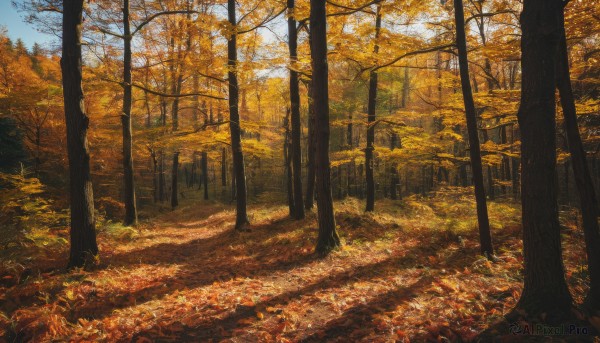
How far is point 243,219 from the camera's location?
11562 mm

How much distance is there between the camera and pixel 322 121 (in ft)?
24.7

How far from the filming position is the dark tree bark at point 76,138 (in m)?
6.21

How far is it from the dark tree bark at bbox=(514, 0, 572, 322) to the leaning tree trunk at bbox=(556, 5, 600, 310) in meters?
0.33

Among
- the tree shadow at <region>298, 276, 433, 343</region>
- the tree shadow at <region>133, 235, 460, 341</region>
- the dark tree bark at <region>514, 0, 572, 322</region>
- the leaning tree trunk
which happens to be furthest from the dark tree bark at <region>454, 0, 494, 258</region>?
the dark tree bark at <region>514, 0, 572, 322</region>

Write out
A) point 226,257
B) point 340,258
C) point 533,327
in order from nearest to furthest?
1. point 533,327
2. point 340,258
3. point 226,257

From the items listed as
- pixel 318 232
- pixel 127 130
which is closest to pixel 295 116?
pixel 318 232

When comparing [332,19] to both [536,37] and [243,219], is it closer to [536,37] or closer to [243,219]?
[243,219]

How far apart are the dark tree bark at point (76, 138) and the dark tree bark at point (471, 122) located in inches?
337

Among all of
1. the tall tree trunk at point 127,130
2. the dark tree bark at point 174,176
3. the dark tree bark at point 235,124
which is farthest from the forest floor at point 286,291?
the dark tree bark at point 174,176

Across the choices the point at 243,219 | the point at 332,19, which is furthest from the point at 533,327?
the point at 332,19

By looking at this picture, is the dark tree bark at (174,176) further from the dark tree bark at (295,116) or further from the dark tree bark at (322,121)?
the dark tree bark at (322,121)

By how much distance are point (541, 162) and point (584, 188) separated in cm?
87

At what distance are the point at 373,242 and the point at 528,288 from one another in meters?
5.16

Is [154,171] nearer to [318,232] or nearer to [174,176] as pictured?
[174,176]
